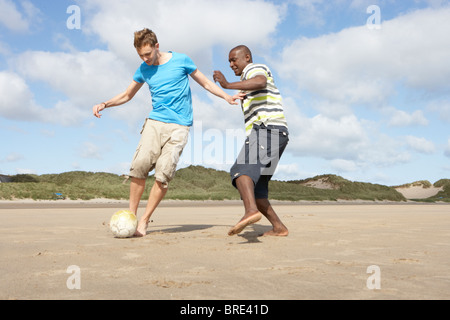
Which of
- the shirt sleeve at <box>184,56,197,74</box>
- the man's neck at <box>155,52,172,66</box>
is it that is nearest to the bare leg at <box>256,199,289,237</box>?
the shirt sleeve at <box>184,56,197,74</box>

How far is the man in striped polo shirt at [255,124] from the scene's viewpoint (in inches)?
173

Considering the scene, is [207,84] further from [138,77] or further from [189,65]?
[138,77]

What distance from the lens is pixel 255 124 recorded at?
15.4 ft

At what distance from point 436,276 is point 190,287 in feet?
5.65

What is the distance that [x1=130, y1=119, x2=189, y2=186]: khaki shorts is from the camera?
5.43 meters

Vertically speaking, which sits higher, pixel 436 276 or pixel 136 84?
pixel 136 84

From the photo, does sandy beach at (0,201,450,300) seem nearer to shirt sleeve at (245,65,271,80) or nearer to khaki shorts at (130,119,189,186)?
khaki shorts at (130,119,189,186)

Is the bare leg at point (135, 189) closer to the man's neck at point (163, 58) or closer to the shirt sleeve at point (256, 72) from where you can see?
the man's neck at point (163, 58)

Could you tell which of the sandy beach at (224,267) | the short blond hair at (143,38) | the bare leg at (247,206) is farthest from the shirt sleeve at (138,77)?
the bare leg at (247,206)

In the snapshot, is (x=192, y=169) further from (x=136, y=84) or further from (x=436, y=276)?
(x=436, y=276)

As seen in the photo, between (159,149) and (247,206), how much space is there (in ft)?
5.82

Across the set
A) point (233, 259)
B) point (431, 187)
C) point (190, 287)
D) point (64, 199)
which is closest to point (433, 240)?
point (233, 259)
